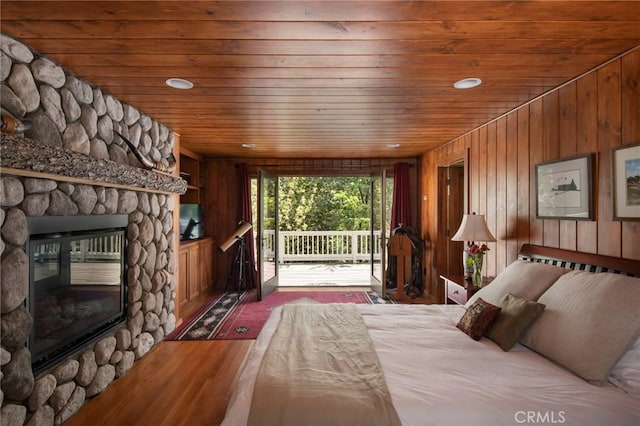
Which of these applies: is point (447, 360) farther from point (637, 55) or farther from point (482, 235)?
point (637, 55)

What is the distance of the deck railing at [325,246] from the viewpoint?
7.68 meters

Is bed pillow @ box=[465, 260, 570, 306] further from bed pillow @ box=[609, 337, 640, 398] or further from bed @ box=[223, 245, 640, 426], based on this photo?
bed pillow @ box=[609, 337, 640, 398]

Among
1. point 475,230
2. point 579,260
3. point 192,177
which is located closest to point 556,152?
point 579,260

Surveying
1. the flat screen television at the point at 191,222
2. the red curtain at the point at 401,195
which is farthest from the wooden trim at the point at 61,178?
the red curtain at the point at 401,195

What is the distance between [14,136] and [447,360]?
93.9 inches

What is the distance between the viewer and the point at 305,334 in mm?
2012

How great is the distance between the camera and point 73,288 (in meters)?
2.30

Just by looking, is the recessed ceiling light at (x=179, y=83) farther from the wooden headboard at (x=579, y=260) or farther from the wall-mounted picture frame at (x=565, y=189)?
the wooden headboard at (x=579, y=260)

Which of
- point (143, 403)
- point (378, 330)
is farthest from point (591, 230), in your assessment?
point (143, 403)

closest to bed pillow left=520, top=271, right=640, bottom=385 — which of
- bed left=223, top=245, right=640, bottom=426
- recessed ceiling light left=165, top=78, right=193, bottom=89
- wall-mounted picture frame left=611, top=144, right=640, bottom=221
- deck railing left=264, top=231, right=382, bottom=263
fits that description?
bed left=223, top=245, right=640, bottom=426

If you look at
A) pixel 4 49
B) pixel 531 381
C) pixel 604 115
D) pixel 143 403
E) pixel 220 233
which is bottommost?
pixel 143 403

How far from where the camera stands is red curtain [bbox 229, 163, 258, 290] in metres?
5.56

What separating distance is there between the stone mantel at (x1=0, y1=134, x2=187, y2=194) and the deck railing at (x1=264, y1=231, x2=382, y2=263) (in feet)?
16.1

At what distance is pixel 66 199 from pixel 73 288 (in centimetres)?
64
